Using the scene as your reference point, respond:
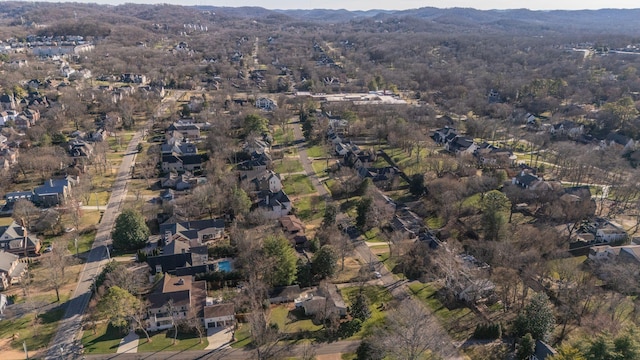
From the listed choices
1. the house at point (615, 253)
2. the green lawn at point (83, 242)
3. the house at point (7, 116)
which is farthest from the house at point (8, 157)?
the house at point (615, 253)

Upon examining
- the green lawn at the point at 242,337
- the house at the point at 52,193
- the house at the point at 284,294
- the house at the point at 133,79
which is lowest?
the green lawn at the point at 242,337

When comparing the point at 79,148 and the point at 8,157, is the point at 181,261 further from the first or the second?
the point at 8,157

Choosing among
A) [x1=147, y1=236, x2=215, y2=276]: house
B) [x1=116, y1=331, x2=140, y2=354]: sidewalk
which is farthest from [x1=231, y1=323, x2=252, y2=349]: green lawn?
[x1=147, y1=236, x2=215, y2=276]: house

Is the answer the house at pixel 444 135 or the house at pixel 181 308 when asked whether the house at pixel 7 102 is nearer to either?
the house at pixel 181 308

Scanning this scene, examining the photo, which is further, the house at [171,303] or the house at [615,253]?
the house at [615,253]

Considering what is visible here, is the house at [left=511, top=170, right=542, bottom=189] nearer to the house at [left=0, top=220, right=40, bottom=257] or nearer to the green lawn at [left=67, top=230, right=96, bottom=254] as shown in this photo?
the green lawn at [left=67, top=230, right=96, bottom=254]

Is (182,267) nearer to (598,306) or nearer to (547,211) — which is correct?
(598,306)

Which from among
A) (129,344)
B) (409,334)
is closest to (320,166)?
(409,334)
